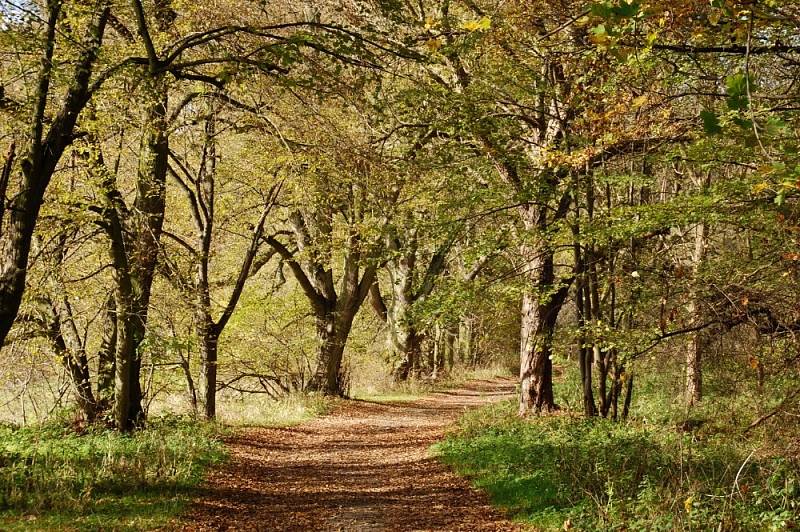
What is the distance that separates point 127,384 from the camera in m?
10.9

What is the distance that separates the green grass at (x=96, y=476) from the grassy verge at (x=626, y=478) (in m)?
3.80

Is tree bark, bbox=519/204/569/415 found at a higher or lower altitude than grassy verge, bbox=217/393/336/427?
higher

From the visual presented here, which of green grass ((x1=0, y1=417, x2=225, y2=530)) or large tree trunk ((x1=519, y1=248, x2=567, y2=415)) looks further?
large tree trunk ((x1=519, y1=248, x2=567, y2=415))

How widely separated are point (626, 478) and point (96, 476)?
5.72 meters

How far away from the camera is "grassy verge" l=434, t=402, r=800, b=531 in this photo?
612 centimetres

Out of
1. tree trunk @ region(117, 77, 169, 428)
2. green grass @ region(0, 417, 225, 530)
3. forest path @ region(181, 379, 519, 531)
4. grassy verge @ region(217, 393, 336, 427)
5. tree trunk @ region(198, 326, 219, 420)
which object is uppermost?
tree trunk @ region(117, 77, 169, 428)

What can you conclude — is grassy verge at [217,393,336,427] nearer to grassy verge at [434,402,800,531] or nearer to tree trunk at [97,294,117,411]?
tree trunk at [97,294,117,411]

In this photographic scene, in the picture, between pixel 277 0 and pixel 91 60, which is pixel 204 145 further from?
pixel 91 60

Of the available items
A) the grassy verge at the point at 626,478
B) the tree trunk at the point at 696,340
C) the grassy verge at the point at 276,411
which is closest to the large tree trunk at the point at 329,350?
the grassy verge at the point at 276,411

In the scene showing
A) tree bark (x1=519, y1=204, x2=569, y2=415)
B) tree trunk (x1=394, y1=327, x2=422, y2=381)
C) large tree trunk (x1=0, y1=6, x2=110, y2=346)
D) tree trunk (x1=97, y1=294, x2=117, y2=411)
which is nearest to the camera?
large tree trunk (x1=0, y1=6, x2=110, y2=346)

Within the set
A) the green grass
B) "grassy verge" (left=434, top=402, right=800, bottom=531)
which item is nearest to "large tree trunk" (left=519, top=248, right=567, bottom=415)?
"grassy verge" (left=434, top=402, right=800, bottom=531)

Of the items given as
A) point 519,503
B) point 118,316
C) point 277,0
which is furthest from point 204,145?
point 519,503

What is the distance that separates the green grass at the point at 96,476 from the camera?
6.75m

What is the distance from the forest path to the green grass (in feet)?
1.35
